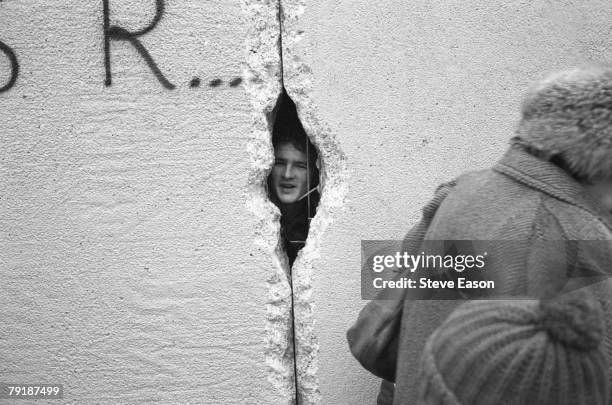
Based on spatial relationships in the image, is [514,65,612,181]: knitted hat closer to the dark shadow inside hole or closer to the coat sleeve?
the coat sleeve

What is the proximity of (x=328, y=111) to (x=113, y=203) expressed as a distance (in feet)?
2.67

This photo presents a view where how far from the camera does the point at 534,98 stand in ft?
4.52

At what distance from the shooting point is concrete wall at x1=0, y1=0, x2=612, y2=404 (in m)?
2.17

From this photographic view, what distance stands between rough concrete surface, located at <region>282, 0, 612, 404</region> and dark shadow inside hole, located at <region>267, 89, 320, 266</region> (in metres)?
0.28

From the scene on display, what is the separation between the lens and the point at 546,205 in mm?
1274

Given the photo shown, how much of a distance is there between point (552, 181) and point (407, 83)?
0.96 metres

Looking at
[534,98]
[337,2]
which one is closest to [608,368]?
[534,98]

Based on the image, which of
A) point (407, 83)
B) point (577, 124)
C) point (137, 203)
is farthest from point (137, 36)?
point (577, 124)

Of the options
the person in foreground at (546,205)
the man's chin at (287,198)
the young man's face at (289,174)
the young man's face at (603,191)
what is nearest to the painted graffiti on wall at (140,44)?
the young man's face at (289,174)

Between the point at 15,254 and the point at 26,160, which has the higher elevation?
the point at 26,160

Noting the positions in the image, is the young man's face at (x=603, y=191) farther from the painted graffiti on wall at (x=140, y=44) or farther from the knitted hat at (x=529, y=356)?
the painted graffiti on wall at (x=140, y=44)

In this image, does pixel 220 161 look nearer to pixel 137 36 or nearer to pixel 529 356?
pixel 137 36

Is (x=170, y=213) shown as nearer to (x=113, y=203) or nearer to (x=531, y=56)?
(x=113, y=203)

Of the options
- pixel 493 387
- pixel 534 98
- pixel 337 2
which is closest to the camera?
Result: pixel 493 387
